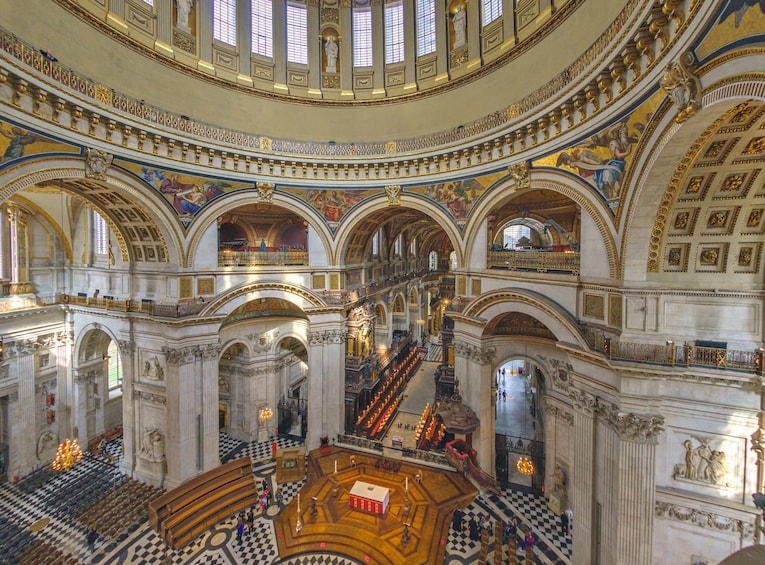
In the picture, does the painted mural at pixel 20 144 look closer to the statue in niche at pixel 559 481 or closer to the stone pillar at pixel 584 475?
the stone pillar at pixel 584 475

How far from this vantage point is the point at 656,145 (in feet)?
23.0

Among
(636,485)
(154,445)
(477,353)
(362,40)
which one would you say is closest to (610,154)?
(636,485)

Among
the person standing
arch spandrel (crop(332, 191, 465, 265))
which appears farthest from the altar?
arch spandrel (crop(332, 191, 465, 265))

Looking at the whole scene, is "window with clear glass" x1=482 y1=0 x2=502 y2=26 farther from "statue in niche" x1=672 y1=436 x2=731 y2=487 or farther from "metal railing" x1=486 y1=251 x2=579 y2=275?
"statue in niche" x1=672 y1=436 x2=731 y2=487

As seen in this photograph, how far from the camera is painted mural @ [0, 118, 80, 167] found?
906cm

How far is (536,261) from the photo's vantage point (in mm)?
11773

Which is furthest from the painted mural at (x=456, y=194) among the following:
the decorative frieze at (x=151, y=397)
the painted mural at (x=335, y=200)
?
the decorative frieze at (x=151, y=397)

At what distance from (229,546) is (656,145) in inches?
654

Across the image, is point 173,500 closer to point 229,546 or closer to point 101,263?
point 229,546

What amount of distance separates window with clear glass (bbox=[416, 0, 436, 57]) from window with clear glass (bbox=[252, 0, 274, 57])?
6.83 metres

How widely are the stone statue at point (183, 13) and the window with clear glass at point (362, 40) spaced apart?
7.06 m

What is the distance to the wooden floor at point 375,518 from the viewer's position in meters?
10.9

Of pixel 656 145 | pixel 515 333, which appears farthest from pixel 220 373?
pixel 656 145

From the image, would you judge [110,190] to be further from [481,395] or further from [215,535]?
[481,395]
